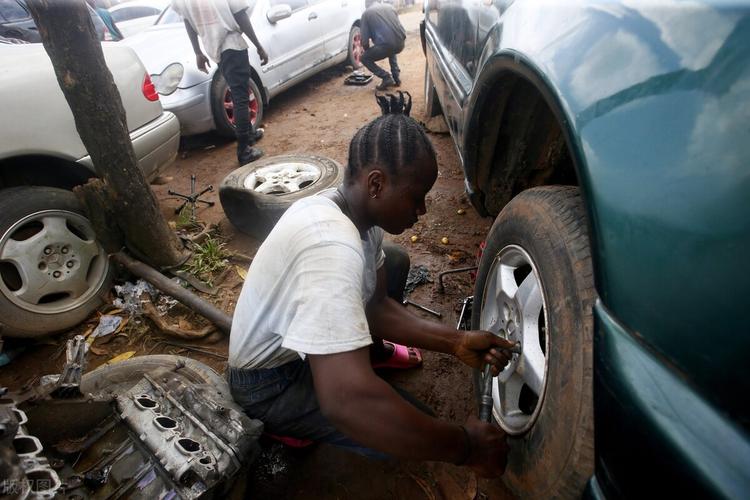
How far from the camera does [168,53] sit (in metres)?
4.57

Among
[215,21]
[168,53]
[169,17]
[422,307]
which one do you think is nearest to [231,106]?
[168,53]

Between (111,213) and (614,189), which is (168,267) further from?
(614,189)

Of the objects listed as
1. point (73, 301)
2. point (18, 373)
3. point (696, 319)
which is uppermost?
point (696, 319)

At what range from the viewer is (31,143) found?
2414 mm

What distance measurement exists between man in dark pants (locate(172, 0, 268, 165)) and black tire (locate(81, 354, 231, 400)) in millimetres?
3073

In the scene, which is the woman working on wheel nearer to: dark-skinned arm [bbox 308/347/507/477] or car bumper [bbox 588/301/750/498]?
dark-skinned arm [bbox 308/347/507/477]

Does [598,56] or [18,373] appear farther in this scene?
[18,373]

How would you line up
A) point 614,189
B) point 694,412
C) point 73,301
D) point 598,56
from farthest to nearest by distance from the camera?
point 73,301, point 598,56, point 614,189, point 694,412

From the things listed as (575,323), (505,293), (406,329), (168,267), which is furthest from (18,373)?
(575,323)

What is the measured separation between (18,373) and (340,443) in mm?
2155

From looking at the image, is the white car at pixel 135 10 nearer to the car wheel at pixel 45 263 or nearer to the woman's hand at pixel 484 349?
the car wheel at pixel 45 263

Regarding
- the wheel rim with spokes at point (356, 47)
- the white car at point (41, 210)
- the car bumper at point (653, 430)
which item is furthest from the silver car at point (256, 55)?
the car bumper at point (653, 430)

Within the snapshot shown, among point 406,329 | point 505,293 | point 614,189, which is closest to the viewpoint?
point 614,189

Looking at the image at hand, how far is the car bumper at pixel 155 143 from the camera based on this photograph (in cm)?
305
